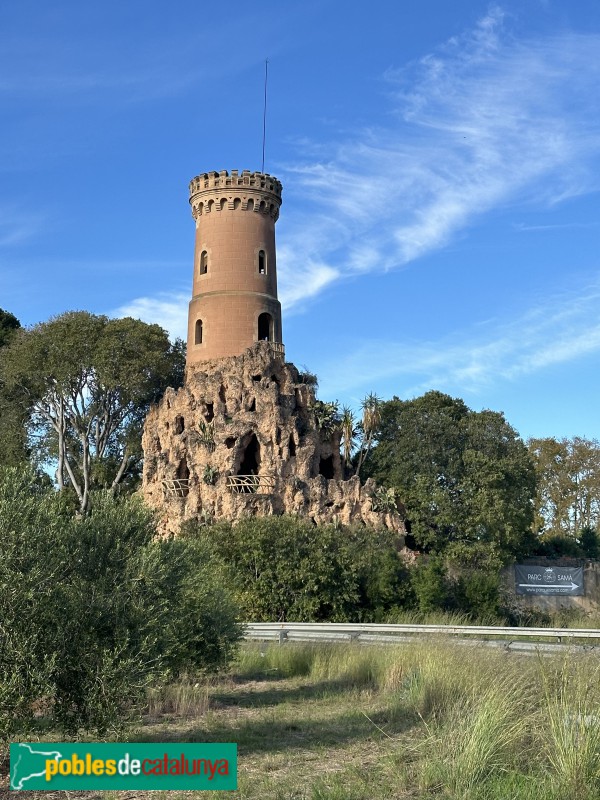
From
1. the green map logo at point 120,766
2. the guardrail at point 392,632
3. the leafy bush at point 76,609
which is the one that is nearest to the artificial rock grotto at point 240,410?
the guardrail at point 392,632

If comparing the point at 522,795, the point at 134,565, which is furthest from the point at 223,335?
the point at 522,795

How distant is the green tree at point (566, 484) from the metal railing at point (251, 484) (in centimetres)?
2753

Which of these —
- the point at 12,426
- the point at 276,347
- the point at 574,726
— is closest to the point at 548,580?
the point at 276,347

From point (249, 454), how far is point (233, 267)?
31.1 ft

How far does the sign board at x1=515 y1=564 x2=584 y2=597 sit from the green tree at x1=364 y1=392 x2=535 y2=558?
3.83 ft

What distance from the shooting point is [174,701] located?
14.5 metres

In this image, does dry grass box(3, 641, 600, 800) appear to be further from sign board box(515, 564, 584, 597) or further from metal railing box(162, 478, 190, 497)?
sign board box(515, 564, 584, 597)

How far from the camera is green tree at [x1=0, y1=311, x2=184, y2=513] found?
4569 cm

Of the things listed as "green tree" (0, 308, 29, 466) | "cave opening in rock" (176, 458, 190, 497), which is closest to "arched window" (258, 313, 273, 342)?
"cave opening in rock" (176, 458, 190, 497)

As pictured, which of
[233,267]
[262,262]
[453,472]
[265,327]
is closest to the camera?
[453,472]

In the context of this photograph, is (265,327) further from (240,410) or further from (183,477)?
(183,477)

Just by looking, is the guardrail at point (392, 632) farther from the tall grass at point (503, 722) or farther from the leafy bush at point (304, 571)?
the leafy bush at point (304, 571)

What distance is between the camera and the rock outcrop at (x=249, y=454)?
39062 mm

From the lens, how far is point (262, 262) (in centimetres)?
4516
